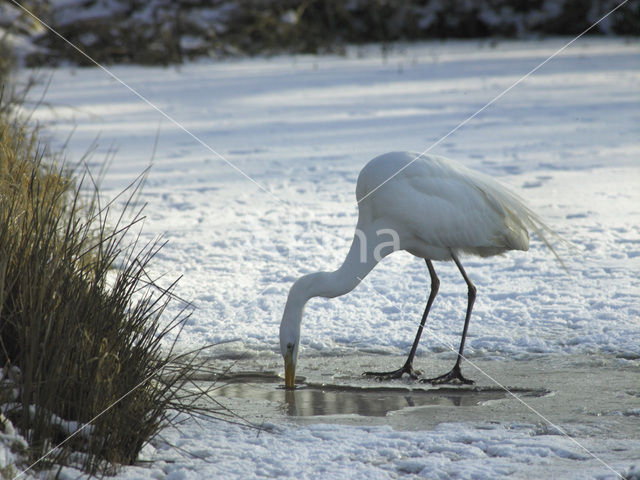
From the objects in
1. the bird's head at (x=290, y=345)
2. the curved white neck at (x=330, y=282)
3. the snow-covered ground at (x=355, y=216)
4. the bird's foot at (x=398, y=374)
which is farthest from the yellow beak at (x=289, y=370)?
the bird's foot at (x=398, y=374)

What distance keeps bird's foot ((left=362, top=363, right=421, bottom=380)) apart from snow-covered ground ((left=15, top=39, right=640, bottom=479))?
1.09ft

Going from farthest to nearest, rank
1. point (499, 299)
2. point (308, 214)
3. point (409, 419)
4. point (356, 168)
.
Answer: point (356, 168)
point (308, 214)
point (499, 299)
point (409, 419)

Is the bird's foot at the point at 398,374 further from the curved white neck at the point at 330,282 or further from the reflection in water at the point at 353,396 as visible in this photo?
the curved white neck at the point at 330,282

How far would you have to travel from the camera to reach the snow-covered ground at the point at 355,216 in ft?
→ 11.5

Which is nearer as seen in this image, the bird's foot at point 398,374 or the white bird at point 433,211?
the bird's foot at point 398,374

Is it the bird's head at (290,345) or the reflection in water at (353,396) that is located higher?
the bird's head at (290,345)

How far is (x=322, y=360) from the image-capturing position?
4.81 m

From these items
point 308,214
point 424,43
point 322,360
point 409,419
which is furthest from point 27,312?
point 424,43

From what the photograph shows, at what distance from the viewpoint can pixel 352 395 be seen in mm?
4312

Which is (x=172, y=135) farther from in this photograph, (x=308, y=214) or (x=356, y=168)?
(x=308, y=214)

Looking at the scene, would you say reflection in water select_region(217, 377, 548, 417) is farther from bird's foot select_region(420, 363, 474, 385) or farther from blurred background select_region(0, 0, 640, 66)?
blurred background select_region(0, 0, 640, 66)

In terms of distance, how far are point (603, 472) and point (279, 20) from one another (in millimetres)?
18074

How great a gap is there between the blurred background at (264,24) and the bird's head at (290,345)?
13.0m

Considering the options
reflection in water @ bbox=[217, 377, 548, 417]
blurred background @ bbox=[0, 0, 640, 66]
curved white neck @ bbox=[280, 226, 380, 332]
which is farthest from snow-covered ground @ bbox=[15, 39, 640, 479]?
blurred background @ bbox=[0, 0, 640, 66]
